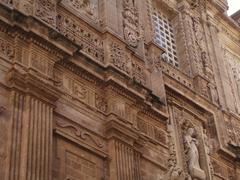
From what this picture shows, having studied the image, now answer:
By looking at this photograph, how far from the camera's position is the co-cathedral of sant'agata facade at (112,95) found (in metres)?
10.6

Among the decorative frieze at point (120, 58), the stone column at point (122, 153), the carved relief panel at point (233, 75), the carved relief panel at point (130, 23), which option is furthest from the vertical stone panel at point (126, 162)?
the carved relief panel at point (233, 75)

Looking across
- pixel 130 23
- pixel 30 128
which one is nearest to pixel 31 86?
pixel 30 128

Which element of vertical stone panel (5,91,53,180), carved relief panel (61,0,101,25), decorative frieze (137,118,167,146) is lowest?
vertical stone panel (5,91,53,180)

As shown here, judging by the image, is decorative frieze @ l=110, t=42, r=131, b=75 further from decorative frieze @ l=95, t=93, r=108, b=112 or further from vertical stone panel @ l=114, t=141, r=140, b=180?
vertical stone panel @ l=114, t=141, r=140, b=180

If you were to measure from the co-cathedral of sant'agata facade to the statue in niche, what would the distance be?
0.08 ft

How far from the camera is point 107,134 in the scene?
39.3 feet

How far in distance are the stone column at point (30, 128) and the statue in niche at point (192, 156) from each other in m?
4.15

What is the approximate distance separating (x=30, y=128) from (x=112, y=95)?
8.83 ft

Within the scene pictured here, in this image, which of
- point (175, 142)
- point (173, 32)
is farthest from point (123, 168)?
point (173, 32)

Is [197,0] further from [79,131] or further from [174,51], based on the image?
[79,131]

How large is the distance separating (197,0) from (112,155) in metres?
8.61

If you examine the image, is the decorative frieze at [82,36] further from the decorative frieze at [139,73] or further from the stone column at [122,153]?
the stone column at [122,153]

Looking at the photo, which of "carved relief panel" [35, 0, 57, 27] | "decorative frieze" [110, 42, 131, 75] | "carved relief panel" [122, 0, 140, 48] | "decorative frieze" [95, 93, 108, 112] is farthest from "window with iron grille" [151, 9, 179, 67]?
"carved relief panel" [35, 0, 57, 27]

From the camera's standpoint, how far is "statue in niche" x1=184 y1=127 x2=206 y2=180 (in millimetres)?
13727
